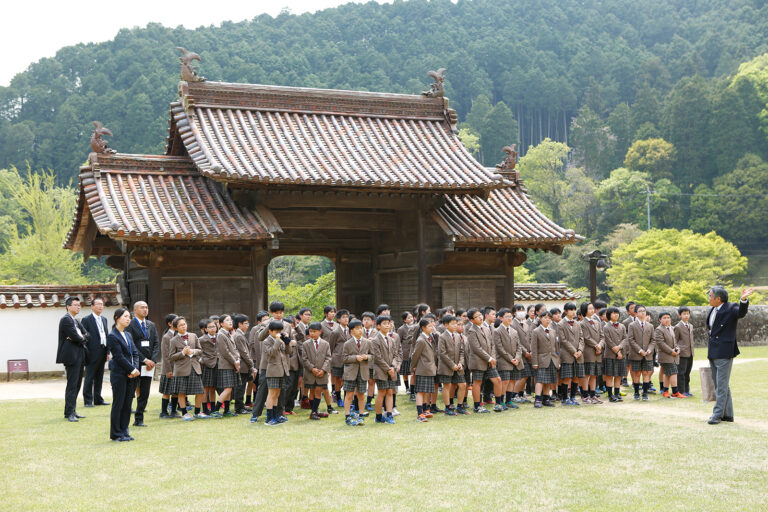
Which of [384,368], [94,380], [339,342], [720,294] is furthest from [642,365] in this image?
[94,380]

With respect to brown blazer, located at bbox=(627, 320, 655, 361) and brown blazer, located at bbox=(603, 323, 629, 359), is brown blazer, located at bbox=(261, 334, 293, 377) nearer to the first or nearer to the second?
brown blazer, located at bbox=(603, 323, 629, 359)

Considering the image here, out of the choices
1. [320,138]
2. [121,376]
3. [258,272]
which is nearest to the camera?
[121,376]

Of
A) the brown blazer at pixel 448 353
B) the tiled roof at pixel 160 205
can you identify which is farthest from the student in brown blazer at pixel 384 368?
the tiled roof at pixel 160 205

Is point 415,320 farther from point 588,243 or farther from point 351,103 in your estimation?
point 588,243

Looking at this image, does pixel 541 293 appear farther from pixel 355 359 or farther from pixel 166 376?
pixel 166 376

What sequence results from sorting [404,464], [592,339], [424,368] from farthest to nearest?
[592,339]
[424,368]
[404,464]

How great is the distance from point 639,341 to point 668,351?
1.74 ft

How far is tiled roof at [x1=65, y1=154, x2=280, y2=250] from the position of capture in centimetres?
1418

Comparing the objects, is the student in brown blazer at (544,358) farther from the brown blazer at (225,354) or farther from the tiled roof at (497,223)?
the tiled roof at (497,223)

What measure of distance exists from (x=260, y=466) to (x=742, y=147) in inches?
2423

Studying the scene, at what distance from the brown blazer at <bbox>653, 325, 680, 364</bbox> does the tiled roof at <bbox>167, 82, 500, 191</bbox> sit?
530cm

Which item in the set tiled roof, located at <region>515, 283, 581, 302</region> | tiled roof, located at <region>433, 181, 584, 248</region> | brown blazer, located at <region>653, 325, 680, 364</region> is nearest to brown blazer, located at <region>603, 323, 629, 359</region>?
brown blazer, located at <region>653, 325, 680, 364</region>

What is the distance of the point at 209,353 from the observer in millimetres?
11016

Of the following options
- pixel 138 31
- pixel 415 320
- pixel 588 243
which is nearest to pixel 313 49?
pixel 138 31
